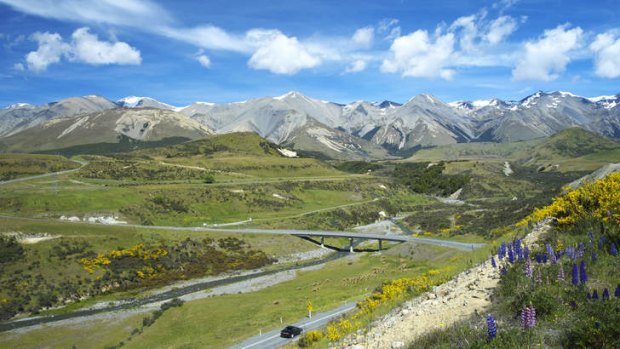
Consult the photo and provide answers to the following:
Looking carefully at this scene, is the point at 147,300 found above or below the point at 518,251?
below

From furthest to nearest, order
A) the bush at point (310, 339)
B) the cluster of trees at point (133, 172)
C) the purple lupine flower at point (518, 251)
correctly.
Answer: the cluster of trees at point (133, 172) → the bush at point (310, 339) → the purple lupine flower at point (518, 251)

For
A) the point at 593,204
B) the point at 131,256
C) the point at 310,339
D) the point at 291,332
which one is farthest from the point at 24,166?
the point at 593,204

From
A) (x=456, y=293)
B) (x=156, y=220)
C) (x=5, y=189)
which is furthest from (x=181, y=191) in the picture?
(x=456, y=293)

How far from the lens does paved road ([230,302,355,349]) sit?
39719 mm

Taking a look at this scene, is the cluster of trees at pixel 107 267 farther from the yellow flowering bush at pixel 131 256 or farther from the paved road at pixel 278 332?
the paved road at pixel 278 332

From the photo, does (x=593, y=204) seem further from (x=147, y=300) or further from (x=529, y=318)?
(x=147, y=300)

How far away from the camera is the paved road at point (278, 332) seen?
3972 cm

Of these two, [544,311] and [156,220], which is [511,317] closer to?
[544,311]

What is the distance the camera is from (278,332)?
4378 centimetres

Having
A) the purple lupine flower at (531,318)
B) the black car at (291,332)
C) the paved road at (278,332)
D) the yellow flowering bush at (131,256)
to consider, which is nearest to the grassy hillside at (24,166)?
the yellow flowering bush at (131,256)

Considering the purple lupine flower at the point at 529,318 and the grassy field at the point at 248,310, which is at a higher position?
the purple lupine flower at the point at 529,318

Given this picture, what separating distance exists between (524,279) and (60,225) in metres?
103

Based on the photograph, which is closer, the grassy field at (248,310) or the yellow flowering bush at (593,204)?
the yellow flowering bush at (593,204)

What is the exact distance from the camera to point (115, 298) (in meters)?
73.8
